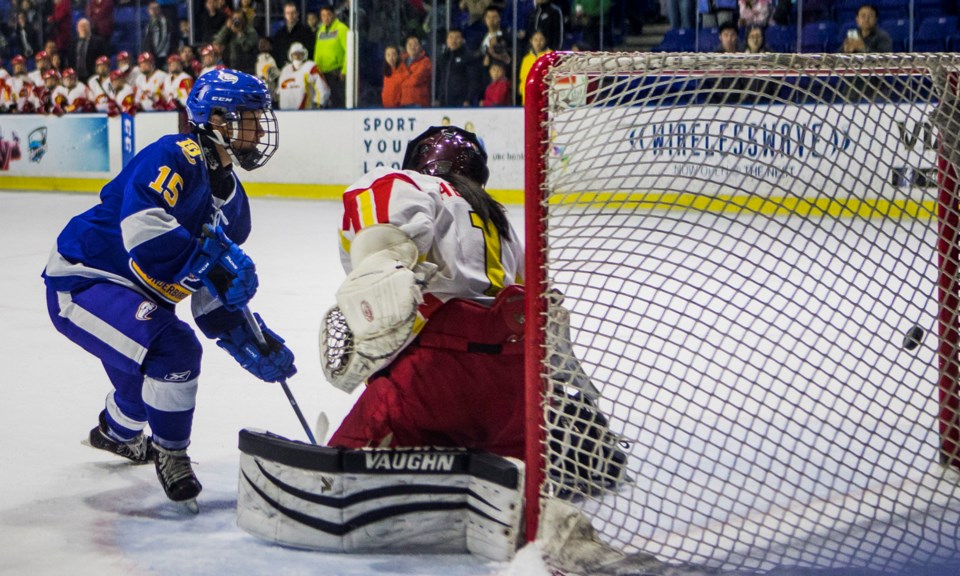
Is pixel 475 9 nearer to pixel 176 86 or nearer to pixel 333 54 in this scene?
pixel 333 54

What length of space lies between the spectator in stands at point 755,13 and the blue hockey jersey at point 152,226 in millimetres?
6354

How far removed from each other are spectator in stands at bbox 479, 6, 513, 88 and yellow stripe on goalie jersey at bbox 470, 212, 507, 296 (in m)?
6.86

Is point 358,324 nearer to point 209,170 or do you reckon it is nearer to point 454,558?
point 454,558

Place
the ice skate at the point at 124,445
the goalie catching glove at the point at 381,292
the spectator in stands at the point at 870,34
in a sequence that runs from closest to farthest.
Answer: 1. the goalie catching glove at the point at 381,292
2. the ice skate at the point at 124,445
3. the spectator in stands at the point at 870,34

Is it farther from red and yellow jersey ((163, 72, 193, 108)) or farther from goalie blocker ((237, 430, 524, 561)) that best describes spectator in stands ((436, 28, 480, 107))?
goalie blocker ((237, 430, 524, 561))

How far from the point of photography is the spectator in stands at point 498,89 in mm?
8766

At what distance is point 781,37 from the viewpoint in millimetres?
7926

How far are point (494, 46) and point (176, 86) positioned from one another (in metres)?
3.33

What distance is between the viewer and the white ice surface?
188cm

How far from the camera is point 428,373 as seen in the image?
2.07 m

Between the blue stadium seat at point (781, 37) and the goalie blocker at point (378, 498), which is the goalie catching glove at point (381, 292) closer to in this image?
the goalie blocker at point (378, 498)

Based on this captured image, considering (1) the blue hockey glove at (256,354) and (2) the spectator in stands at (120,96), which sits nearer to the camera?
(1) the blue hockey glove at (256,354)

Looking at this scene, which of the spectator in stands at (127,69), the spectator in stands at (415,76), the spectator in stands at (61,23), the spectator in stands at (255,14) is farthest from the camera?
the spectator in stands at (61,23)

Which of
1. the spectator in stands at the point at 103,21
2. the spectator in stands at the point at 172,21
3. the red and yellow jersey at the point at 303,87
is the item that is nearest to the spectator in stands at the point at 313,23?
the red and yellow jersey at the point at 303,87
